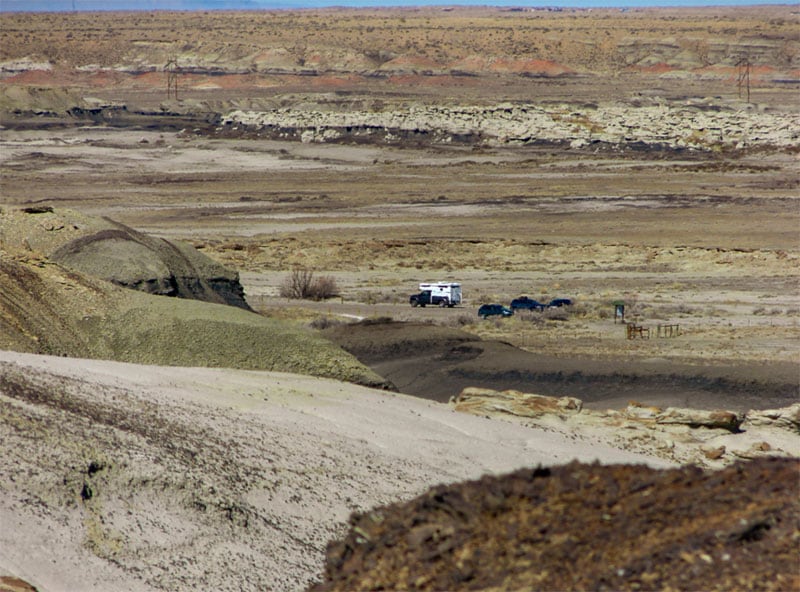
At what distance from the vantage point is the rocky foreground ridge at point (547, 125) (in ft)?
284

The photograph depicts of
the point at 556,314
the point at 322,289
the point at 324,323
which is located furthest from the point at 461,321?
the point at 322,289

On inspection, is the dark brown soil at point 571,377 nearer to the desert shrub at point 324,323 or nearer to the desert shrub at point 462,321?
Result: the desert shrub at point 324,323

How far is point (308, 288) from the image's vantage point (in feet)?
125

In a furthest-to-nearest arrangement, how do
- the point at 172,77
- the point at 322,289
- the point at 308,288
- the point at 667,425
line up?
1. the point at 172,77
2. the point at 322,289
3. the point at 308,288
4. the point at 667,425

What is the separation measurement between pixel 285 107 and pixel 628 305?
256 ft

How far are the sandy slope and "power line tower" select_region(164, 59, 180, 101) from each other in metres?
115

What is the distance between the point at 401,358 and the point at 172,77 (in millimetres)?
129638

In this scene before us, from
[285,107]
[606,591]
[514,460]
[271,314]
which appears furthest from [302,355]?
[285,107]

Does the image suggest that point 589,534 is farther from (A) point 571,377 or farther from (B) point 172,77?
(B) point 172,77

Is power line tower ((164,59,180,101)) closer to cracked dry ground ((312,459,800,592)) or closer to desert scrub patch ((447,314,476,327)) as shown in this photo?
desert scrub patch ((447,314,476,327))

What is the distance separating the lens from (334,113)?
102 meters

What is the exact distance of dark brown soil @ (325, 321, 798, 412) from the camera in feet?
67.5

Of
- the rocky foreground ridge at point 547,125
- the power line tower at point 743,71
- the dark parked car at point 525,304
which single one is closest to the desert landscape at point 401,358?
the rocky foreground ridge at point 547,125

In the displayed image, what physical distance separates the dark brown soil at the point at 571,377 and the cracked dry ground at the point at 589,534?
12819 mm
